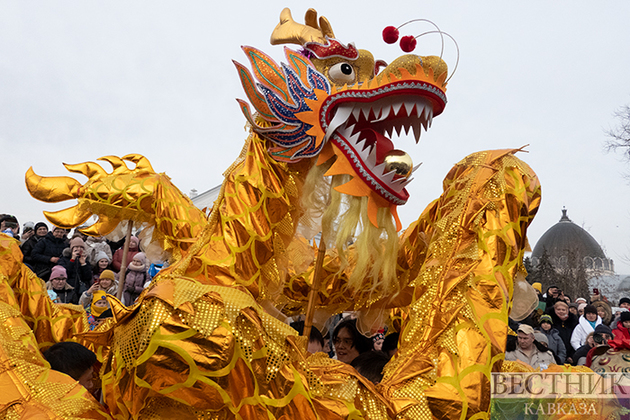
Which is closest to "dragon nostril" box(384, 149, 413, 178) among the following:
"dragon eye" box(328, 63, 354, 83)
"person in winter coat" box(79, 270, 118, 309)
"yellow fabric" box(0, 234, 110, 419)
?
"dragon eye" box(328, 63, 354, 83)

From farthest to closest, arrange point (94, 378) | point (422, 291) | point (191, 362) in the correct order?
point (94, 378) → point (422, 291) → point (191, 362)

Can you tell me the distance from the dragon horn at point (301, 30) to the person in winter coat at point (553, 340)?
460 cm

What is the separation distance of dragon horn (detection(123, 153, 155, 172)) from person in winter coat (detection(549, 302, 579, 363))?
16.9 ft

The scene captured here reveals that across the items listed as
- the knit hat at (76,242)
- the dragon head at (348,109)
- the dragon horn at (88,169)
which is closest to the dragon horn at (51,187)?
the dragon horn at (88,169)

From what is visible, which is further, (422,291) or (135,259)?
(135,259)

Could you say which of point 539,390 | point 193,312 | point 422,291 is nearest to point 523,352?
point 539,390

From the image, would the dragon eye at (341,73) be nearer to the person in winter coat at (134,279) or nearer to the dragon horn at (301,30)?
the dragon horn at (301,30)

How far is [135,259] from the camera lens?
18.1 feet

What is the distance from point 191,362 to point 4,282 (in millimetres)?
1001

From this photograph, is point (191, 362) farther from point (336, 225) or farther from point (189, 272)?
point (336, 225)

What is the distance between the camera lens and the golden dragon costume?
4.39 ft

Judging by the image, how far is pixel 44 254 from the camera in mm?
5242

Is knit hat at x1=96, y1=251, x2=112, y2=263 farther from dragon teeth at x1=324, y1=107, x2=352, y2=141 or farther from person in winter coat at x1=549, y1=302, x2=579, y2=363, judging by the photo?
person in winter coat at x1=549, y1=302, x2=579, y2=363

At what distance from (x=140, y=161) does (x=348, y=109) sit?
4.34ft
